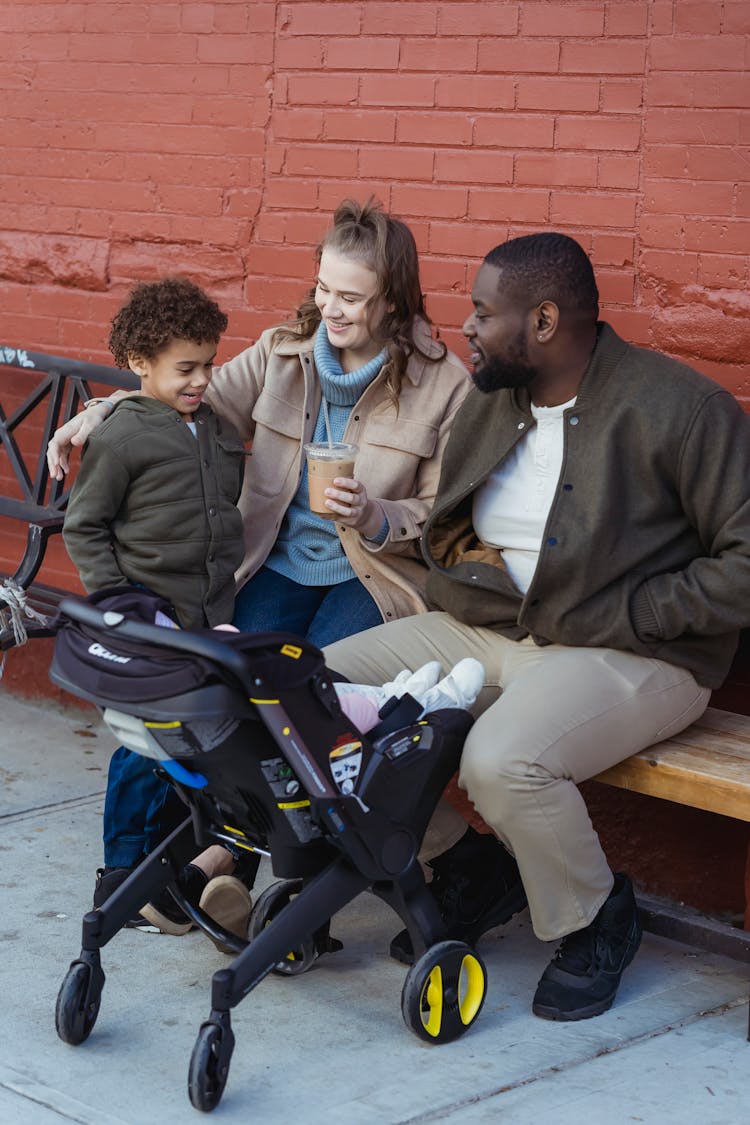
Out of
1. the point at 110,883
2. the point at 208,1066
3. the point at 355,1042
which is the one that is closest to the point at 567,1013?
the point at 355,1042

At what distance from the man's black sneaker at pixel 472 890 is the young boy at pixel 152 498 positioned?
0.65 meters

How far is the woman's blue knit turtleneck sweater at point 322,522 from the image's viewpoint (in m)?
4.03

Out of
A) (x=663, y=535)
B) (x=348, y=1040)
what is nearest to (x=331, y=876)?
(x=348, y=1040)

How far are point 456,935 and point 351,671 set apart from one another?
64cm

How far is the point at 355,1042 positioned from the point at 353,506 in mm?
1177

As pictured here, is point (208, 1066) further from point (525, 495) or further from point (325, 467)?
point (525, 495)

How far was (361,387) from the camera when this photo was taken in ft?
13.2

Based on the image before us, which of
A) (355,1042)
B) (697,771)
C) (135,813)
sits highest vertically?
(697,771)

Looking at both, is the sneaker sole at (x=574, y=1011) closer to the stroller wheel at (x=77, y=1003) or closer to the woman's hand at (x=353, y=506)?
the stroller wheel at (x=77, y=1003)

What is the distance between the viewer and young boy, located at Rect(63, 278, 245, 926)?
3.72 m

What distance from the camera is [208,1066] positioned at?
9.63 ft

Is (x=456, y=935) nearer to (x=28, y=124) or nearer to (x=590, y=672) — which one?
(x=590, y=672)

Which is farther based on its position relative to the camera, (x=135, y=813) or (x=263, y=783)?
(x=135, y=813)

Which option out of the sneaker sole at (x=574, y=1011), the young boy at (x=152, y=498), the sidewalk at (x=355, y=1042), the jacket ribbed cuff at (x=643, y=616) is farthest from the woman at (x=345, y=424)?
the sneaker sole at (x=574, y=1011)
